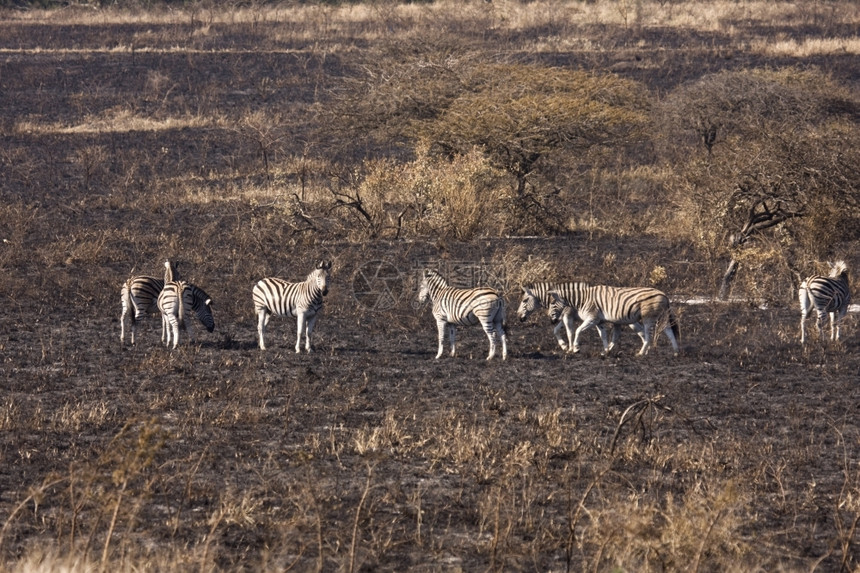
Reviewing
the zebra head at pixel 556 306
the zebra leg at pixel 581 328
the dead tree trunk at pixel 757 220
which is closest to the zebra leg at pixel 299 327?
the zebra head at pixel 556 306

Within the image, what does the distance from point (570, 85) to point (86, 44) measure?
2691cm

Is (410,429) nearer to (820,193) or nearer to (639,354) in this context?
(639,354)

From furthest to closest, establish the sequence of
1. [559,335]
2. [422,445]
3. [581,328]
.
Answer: [559,335]
[581,328]
[422,445]

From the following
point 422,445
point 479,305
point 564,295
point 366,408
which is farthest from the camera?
point 564,295

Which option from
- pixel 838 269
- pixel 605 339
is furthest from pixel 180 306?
pixel 838 269

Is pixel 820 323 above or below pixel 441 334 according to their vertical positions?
above

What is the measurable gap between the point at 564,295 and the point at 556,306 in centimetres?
18

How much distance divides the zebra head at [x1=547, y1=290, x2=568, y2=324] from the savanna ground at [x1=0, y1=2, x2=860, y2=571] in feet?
1.50

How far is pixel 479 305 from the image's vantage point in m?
13.7

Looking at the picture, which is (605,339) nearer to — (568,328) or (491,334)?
(568,328)

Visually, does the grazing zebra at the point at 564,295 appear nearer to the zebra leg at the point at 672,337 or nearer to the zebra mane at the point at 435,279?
the zebra leg at the point at 672,337

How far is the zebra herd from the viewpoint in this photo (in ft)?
45.7

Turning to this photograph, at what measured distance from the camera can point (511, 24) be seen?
164 feet

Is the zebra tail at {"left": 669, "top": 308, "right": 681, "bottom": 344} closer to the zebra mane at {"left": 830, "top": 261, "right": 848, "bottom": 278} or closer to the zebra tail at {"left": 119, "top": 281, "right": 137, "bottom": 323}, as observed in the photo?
the zebra mane at {"left": 830, "top": 261, "right": 848, "bottom": 278}
